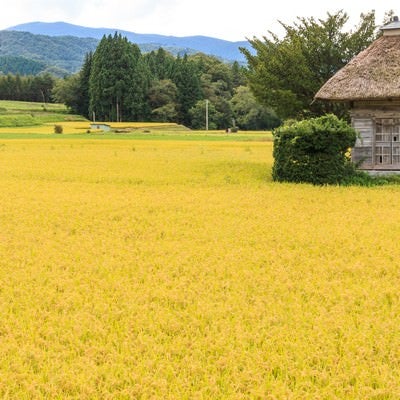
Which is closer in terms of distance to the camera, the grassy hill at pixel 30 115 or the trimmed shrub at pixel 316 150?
the trimmed shrub at pixel 316 150

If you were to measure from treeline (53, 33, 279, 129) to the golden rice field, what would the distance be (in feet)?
207

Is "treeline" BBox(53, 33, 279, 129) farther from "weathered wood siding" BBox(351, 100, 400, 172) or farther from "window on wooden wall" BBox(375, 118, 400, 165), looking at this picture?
"window on wooden wall" BBox(375, 118, 400, 165)


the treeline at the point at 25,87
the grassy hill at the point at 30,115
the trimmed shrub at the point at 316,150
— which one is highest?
the treeline at the point at 25,87

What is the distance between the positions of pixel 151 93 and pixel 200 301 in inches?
2861

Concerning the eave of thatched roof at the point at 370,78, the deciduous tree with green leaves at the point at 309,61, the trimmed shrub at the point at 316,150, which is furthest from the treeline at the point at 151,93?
the trimmed shrub at the point at 316,150

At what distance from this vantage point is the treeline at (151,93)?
73.2 metres

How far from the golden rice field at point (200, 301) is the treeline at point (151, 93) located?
63.1 meters

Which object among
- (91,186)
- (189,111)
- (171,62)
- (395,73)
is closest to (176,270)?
(91,186)

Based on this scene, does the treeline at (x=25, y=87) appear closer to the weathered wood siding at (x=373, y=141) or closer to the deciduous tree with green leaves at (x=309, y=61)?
the deciduous tree with green leaves at (x=309, y=61)

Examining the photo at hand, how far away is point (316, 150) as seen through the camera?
17062 millimetres

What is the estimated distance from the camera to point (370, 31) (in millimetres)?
22062

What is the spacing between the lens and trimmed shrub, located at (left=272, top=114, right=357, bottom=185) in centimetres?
1672

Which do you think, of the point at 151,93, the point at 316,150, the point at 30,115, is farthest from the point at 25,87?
the point at 316,150

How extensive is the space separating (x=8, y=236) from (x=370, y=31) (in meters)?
18.2
